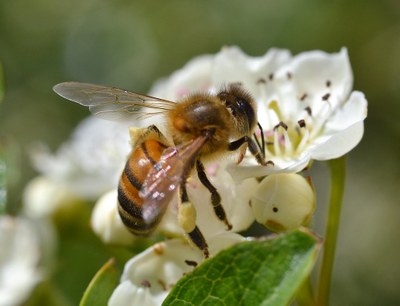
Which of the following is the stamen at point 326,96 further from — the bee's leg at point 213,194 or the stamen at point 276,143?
the bee's leg at point 213,194

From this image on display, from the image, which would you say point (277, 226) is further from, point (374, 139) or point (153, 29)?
point (153, 29)

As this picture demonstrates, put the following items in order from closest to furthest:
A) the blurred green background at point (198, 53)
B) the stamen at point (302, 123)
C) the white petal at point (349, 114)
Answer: the white petal at point (349, 114), the stamen at point (302, 123), the blurred green background at point (198, 53)

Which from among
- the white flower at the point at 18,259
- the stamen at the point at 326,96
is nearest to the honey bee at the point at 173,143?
the stamen at the point at 326,96

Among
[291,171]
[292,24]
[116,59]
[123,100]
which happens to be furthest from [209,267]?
[116,59]

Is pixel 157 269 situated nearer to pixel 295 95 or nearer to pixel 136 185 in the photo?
pixel 136 185

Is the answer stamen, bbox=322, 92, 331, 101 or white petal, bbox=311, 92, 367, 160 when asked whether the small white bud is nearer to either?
white petal, bbox=311, 92, 367, 160

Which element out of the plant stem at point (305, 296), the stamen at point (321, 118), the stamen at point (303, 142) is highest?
the stamen at point (321, 118)

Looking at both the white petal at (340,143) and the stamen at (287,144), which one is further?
the stamen at (287,144)

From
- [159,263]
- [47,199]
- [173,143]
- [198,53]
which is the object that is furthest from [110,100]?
[198,53]
